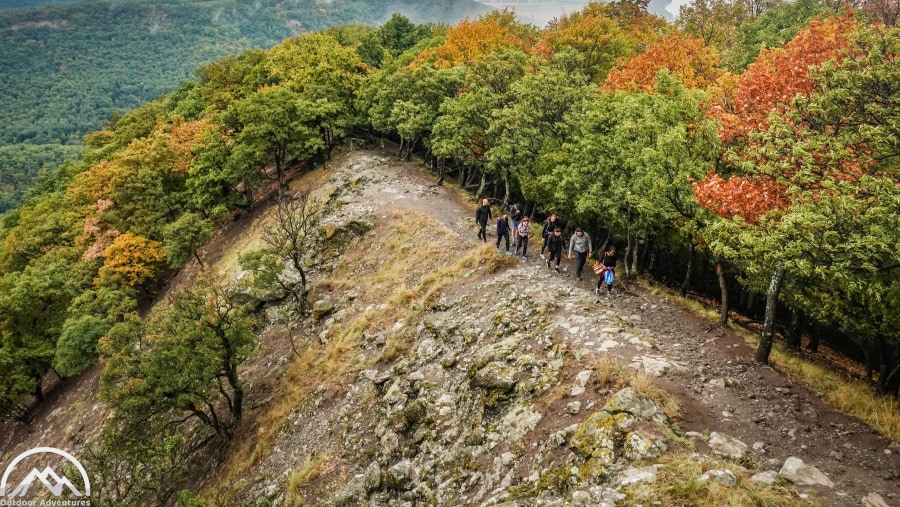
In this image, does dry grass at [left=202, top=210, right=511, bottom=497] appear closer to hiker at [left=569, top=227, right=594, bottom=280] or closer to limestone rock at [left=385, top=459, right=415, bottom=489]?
hiker at [left=569, top=227, right=594, bottom=280]

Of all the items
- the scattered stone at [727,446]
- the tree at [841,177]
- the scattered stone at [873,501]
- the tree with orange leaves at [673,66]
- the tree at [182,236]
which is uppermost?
the tree with orange leaves at [673,66]

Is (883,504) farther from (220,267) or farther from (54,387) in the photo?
(54,387)

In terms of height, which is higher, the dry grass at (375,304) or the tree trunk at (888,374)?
the tree trunk at (888,374)

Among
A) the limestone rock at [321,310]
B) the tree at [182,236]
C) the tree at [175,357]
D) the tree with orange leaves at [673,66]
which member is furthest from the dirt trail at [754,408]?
the tree at [182,236]

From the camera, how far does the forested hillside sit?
1346 centimetres

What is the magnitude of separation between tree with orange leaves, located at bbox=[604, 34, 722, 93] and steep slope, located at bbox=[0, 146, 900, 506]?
15.8m

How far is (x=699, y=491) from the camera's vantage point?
9.84 m

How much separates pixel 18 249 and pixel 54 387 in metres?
20.2

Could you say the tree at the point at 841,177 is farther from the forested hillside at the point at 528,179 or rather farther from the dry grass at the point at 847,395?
the dry grass at the point at 847,395

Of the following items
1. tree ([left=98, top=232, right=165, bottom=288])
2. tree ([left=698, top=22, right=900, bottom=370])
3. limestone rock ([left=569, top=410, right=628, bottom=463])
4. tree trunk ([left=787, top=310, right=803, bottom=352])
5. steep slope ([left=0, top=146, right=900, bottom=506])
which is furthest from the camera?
tree ([left=98, top=232, right=165, bottom=288])

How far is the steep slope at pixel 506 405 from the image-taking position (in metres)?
11.3

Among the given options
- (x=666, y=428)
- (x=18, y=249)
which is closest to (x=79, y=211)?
(x=18, y=249)

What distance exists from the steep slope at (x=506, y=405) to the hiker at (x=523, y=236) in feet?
2.63

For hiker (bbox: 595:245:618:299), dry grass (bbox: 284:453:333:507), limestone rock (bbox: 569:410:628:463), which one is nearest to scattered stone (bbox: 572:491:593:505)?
limestone rock (bbox: 569:410:628:463)
